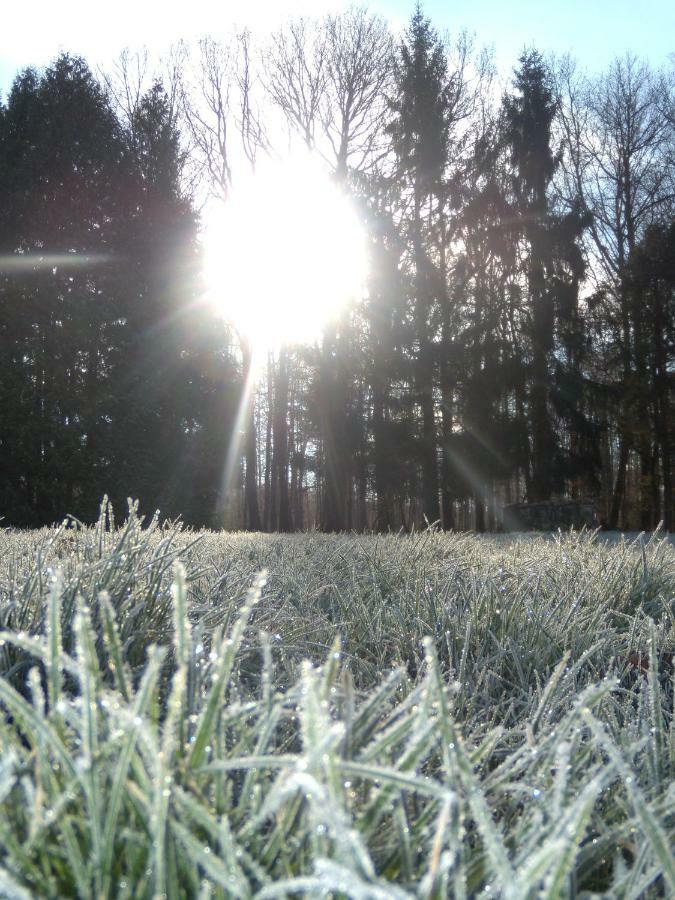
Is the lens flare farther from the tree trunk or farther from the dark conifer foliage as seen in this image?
the dark conifer foliage

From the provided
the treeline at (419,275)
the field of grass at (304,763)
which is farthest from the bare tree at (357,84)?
the field of grass at (304,763)

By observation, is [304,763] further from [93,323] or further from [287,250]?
[287,250]

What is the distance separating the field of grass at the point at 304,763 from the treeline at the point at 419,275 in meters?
11.4

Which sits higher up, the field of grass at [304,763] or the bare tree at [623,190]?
the bare tree at [623,190]

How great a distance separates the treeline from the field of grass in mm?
11360

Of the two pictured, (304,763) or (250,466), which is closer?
(304,763)

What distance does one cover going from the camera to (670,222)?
18625 millimetres

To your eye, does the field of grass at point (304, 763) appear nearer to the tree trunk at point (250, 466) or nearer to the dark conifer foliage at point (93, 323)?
the dark conifer foliage at point (93, 323)

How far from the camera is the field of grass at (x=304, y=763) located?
0.63m

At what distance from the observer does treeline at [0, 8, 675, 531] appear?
13375 mm

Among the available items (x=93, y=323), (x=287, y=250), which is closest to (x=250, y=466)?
(x=287, y=250)

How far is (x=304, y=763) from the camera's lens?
618 millimetres

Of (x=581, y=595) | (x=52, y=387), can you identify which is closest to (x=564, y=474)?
(x=52, y=387)

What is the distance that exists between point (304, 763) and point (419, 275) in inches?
705
